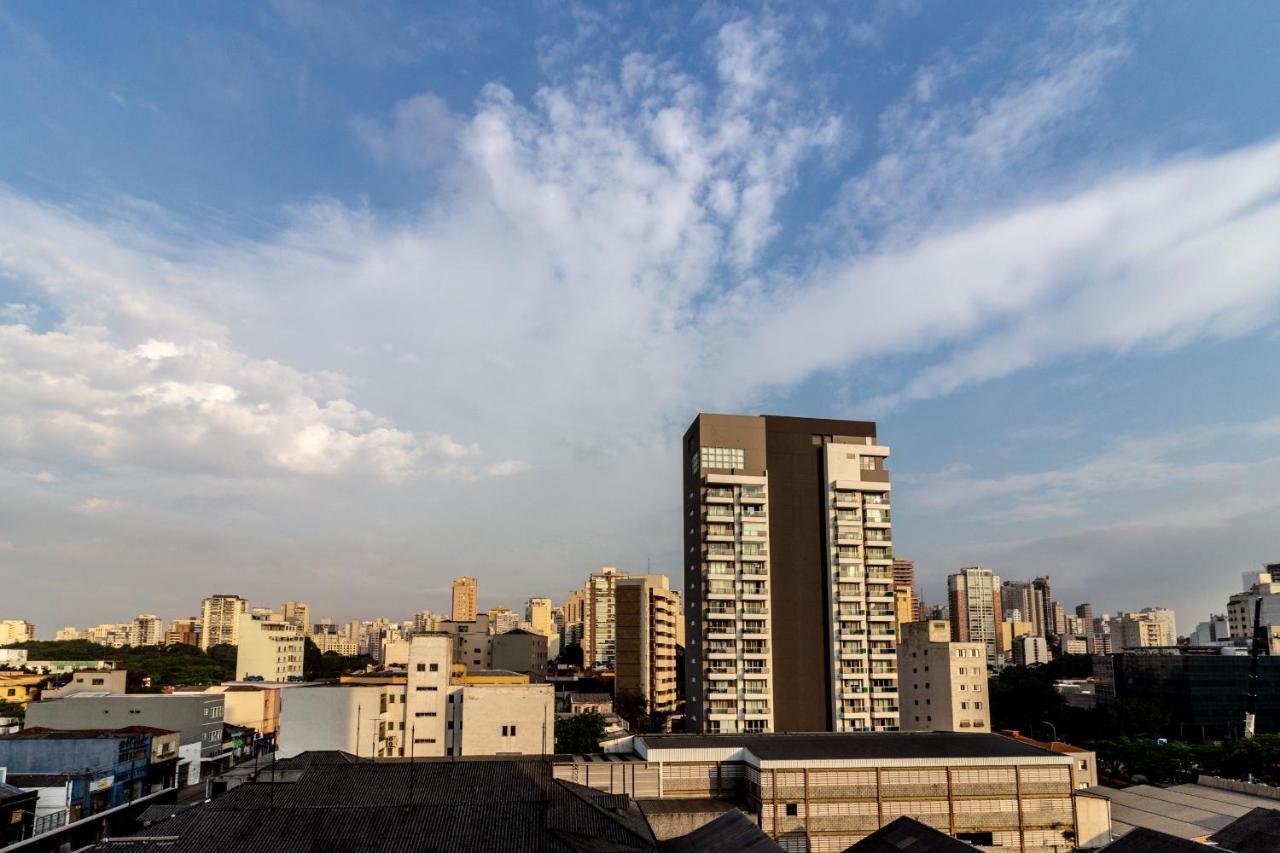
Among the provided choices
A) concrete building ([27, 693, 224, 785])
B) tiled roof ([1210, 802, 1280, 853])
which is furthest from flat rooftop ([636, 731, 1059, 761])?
concrete building ([27, 693, 224, 785])

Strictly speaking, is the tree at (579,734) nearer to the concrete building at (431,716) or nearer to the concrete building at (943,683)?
the concrete building at (431,716)

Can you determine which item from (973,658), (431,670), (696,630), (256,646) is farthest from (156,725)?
(973,658)

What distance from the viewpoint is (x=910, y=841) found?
40938mm

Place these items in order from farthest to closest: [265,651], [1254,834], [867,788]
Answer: [265,651] < [867,788] < [1254,834]

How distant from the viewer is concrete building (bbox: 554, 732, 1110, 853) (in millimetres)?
57406

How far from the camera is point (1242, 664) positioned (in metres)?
126

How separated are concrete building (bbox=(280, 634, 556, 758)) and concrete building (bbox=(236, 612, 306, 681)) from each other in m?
72.7

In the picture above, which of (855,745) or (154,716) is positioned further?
(154,716)

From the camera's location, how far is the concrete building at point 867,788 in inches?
2260

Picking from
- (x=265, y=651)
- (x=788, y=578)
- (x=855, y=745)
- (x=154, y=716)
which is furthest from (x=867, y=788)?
(x=265, y=651)

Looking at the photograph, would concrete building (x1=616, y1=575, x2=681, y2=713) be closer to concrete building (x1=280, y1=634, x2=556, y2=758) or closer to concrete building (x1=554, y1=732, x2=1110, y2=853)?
concrete building (x1=280, y1=634, x2=556, y2=758)

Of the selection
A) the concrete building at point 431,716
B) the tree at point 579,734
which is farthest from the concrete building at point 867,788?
the tree at point 579,734

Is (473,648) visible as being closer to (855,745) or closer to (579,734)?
(579,734)

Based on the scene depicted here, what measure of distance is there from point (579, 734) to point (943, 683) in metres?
44.0
